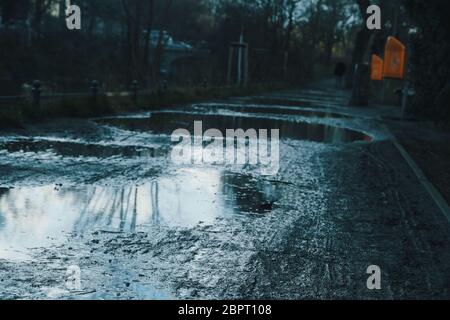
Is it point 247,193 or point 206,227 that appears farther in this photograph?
point 247,193

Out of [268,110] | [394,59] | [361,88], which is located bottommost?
[268,110]

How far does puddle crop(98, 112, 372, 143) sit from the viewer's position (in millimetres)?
18736

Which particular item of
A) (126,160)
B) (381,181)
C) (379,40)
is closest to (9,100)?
(126,160)

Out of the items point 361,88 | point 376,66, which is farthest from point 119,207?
point 376,66

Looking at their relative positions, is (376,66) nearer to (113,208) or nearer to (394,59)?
(394,59)

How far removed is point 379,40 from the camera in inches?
1451

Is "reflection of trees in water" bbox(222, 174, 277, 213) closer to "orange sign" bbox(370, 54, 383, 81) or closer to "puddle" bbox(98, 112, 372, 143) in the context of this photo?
"puddle" bbox(98, 112, 372, 143)

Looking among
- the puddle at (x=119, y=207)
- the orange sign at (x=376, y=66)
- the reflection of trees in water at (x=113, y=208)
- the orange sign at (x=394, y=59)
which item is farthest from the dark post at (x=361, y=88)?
the reflection of trees in water at (x=113, y=208)

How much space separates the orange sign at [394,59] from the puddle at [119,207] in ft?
64.8

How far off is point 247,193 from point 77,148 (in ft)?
15.7

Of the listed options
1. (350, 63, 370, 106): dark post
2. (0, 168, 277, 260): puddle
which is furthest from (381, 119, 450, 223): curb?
(350, 63, 370, 106): dark post

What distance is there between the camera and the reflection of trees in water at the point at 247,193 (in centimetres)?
925

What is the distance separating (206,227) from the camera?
7914 millimetres

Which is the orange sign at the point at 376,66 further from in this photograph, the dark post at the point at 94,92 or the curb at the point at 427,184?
the curb at the point at 427,184
